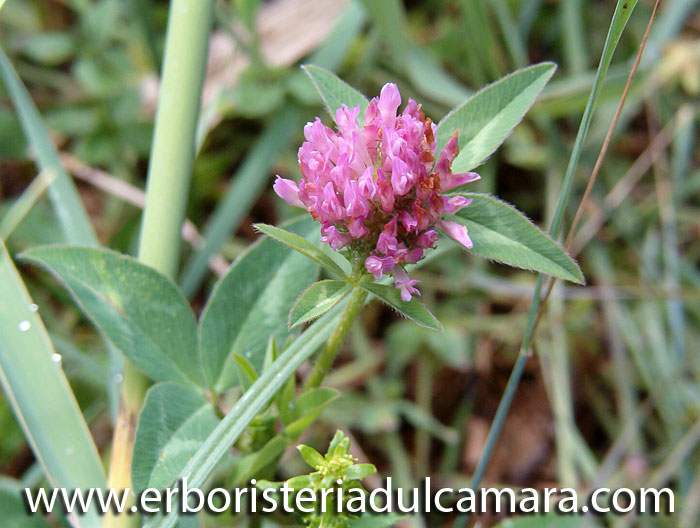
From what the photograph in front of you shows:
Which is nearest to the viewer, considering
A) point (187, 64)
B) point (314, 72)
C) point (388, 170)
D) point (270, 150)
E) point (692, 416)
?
point (388, 170)

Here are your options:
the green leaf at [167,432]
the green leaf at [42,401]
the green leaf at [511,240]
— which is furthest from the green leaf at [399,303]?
the green leaf at [42,401]

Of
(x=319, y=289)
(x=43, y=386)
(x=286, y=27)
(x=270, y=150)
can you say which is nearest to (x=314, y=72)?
(x=319, y=289)

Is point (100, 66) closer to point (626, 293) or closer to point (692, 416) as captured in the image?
point (626, 293)

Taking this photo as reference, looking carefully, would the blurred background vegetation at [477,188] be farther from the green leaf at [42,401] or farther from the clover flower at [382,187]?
the clover flower at [382,187]

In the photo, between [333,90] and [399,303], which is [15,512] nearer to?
[399,303]

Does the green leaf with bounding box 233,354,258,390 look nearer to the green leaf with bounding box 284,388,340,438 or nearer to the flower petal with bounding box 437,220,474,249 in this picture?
the green leaf with bounding box 284,388,340,438
